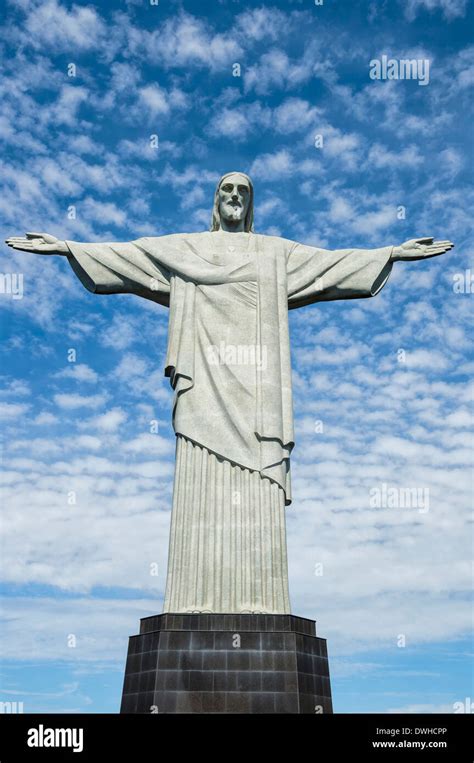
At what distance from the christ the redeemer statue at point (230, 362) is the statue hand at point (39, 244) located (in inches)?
0.8

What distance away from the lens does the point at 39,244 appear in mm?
14672

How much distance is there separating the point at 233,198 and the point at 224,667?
8.17 m

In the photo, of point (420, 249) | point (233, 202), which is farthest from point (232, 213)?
point (420, 249)

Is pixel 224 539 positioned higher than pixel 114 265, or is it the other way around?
pixel 114 265

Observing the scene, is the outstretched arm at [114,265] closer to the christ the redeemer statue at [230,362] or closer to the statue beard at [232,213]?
the christ the redeemer statue at [230,362]

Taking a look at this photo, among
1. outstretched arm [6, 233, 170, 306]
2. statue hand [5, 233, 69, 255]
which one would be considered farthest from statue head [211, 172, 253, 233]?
statue hand [5, 233, 69, 255]

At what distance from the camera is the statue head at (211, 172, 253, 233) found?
15094 millimetres

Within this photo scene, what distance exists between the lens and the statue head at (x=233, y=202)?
15094mm

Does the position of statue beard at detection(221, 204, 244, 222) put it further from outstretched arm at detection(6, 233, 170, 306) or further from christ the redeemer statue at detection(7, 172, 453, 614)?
outstretched arm at detection(6, 233, 170, 306)

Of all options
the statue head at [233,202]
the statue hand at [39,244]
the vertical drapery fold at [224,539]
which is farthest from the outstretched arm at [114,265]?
the vertical drapery fold at [224,539]

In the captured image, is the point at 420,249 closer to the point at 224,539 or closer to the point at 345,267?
the point at 345,267
